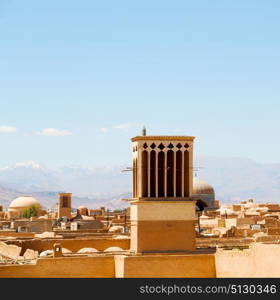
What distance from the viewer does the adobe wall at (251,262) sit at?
82.1ft

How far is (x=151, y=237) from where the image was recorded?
3067 centimetres

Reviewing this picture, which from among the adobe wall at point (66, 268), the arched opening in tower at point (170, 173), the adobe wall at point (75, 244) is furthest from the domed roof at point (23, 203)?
the adobe wall at point (66, 268)

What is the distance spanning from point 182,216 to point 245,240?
22.3ft

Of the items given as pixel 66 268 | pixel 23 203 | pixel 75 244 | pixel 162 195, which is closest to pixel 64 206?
pixel 23 203

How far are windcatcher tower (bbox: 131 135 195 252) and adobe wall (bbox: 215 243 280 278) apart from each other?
2505mm

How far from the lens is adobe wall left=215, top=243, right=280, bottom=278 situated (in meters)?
25.0

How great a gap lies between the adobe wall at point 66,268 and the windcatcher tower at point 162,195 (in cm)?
211

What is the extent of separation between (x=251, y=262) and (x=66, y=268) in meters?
5.96

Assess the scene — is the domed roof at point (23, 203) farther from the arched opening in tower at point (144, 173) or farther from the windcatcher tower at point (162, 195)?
the arched opening in tower at point (144, 173)

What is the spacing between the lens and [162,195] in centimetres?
3119

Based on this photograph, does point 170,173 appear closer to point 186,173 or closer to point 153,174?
point 186,173

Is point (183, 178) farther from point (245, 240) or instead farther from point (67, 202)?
point (67, 202)

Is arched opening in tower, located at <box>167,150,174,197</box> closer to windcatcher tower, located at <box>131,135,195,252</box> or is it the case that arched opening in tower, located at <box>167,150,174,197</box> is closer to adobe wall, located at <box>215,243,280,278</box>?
windcatcher tower, located at <box>131,135,195,252</box>
